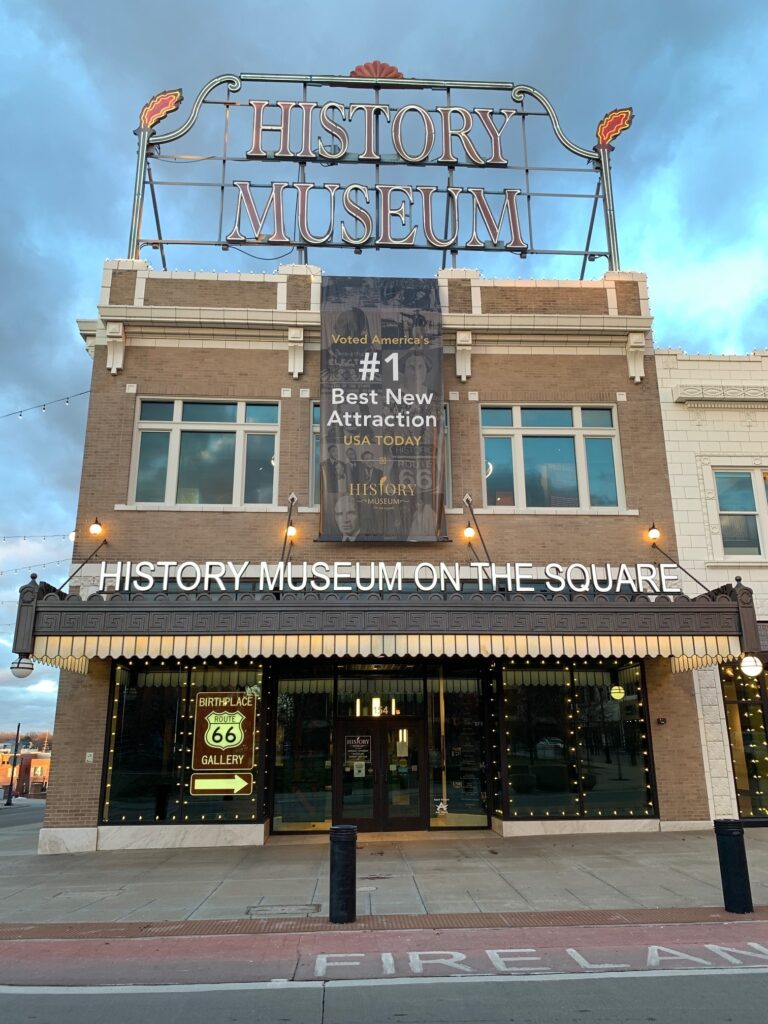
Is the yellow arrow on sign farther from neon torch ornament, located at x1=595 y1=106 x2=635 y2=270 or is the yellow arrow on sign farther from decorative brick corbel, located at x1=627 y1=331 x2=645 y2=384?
neon torch ornament, located at x1=595 y1=106 x2=635 y2=270

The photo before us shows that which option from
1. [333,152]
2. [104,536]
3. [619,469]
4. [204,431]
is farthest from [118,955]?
[333,152]

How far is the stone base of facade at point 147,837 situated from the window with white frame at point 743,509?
460 inches

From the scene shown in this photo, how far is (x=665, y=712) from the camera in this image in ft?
50.6

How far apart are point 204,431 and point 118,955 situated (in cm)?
1081

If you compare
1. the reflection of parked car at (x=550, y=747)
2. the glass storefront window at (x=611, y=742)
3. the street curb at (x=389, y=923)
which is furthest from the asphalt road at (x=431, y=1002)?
the glass storefront window at (x=611, y=742)

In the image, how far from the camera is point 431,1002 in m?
6.22

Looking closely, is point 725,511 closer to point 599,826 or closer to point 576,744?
point 576,744

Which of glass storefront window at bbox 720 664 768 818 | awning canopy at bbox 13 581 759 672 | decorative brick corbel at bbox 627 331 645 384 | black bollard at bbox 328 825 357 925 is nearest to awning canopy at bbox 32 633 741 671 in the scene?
awning canopy at bbox 13 581 759 672

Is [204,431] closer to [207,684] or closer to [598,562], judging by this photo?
[207,684]

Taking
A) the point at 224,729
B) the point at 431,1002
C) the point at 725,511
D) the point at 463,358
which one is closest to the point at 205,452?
the point at 224,729

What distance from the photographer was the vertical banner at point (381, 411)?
1544 cm

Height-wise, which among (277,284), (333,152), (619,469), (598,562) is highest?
(333,152)

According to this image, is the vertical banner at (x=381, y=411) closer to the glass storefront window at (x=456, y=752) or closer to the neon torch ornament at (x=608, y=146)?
the glass storefront window at (x=456, y=752)

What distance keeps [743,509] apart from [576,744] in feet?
21.4
